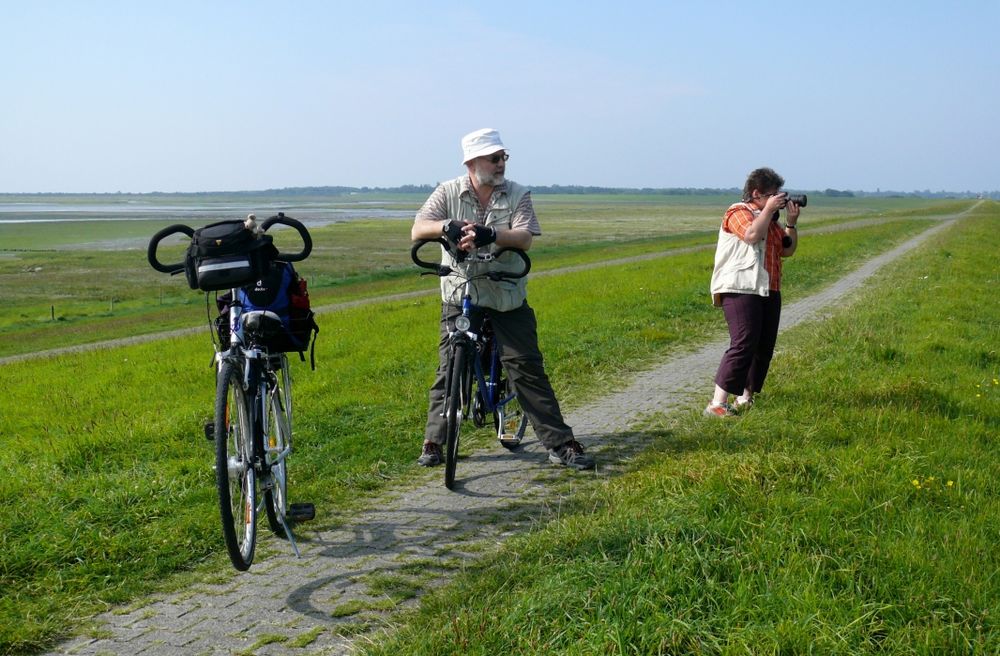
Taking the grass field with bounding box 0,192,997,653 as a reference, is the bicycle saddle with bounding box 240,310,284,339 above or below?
above

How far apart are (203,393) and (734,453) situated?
6.07m

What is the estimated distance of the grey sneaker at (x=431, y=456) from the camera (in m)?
5.79

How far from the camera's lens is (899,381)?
7.38 meters

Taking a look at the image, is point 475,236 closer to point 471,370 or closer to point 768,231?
point 471,370

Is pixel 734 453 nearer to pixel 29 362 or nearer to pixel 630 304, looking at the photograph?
pixel 630 304

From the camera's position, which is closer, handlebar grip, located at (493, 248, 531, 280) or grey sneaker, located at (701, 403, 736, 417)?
handlebar grip, located at (493, 248, 531, 280)

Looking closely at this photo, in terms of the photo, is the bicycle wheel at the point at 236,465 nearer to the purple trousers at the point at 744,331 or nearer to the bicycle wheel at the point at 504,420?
the bicycle wheel at the point at 504,420

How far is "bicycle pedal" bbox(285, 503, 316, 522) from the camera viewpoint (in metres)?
4.59

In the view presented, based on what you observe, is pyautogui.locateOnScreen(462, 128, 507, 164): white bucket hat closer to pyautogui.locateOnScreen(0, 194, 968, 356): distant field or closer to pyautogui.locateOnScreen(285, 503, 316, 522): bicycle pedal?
pyautogui.locateOnScreen(285, 503, 316, 522): bicycle pedal

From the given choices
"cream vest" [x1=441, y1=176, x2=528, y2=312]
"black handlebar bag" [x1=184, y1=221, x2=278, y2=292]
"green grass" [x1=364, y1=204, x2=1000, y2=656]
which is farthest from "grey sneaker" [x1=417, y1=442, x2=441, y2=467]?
"black handlebar bag" [x1=184, y1=221, x2=278, y2=292]

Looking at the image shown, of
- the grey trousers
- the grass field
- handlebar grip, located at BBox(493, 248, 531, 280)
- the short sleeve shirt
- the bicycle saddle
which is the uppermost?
the short sleeve shirt

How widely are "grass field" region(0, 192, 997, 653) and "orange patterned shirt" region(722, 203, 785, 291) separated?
2048 mm

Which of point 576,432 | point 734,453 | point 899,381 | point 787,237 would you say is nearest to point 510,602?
point 734,453

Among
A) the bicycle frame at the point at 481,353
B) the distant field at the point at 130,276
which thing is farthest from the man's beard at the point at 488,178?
the distant field at the point at 130,276
